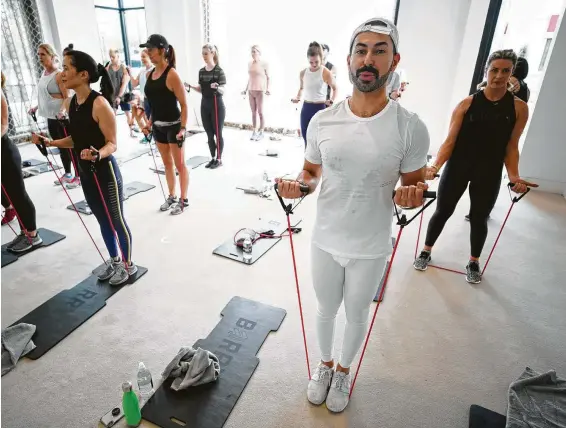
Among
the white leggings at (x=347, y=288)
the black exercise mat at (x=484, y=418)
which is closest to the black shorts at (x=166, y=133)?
the white leggings at (x=347, y=288)

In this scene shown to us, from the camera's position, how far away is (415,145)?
1.29m

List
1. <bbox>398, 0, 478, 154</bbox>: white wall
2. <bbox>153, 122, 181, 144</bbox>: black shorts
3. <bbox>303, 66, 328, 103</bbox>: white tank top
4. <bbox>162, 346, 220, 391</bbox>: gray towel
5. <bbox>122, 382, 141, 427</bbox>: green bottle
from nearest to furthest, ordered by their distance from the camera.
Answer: <bbox>122, 382, 141, 427</bbox>: green bottle → <bbox>162, 346, 220, 391</bbox>: gray towel → <bbox>153, 122, 181, 144</bbox>: black shorts → <bbox>303, 66, 328, 103</bbox>: white tank top → <bbox>398, 0, 478, 154</bbox>: white wall

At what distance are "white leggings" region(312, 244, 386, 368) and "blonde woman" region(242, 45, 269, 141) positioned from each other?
17.9ft

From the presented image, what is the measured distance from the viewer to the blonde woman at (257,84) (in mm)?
6340

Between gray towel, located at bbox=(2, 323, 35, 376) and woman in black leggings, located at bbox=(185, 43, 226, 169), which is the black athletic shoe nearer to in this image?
gray towel, located at bbox=(2, 323, 35, 376)

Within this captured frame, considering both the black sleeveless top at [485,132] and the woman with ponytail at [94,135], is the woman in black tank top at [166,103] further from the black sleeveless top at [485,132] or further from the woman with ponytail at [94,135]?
the black sleeveless top at [485,132]

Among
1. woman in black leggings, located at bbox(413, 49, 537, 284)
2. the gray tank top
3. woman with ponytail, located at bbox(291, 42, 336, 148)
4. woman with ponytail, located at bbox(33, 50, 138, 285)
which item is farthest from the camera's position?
the gray tank top

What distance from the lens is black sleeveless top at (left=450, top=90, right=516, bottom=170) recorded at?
2.33 meters

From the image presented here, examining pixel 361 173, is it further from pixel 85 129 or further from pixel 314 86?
pixel 314 86

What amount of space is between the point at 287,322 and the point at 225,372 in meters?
0.55

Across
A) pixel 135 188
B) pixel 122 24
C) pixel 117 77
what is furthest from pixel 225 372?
pixel 122 24

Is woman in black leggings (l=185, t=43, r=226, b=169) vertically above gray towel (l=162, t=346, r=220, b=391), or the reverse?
woman in black leggings (l=185, t=43, r=226, b=169)

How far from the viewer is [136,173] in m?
4.93

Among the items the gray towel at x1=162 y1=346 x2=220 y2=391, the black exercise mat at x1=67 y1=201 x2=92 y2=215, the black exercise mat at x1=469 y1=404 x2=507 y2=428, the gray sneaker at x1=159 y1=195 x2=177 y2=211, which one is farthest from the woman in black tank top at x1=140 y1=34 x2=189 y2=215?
the black exercise mat at x1=469 y1=404 x2=507 y2=428
